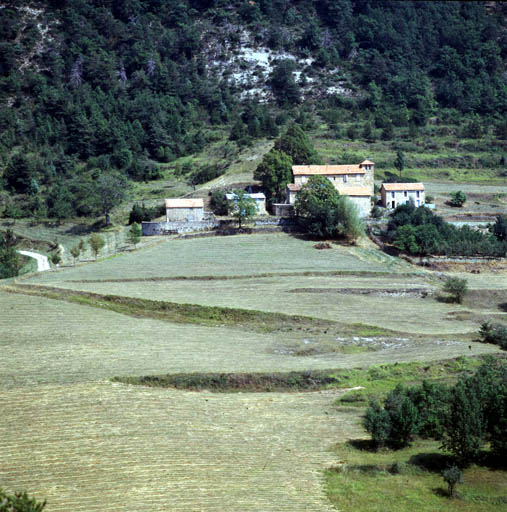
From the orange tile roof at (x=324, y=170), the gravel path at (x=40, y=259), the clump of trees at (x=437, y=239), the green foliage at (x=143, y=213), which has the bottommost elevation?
the gravel path at (x=40, y=259)

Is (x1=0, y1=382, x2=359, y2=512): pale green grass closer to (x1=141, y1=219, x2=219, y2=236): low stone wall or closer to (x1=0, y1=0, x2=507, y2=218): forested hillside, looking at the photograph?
(x1=141, y1=219, x2=219, y2=236): low stone wall

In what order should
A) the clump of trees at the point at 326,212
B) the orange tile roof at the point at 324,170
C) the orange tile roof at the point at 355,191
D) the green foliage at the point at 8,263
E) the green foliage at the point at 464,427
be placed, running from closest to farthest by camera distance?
the green foliage at the point at 464,427, the green foliage at the point at 8,263, the clump of trees at the point at 326,212, the orange tile roof at the point at 355,191, the orange tile roof at the point at 324,170

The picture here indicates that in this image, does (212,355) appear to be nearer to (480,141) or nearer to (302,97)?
(480,141)

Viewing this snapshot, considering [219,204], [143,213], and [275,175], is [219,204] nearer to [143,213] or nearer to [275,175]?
[275,175]

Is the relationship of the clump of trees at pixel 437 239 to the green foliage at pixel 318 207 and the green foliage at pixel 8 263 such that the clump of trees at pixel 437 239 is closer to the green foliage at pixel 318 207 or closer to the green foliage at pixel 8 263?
the green foliage at pixel 318 207

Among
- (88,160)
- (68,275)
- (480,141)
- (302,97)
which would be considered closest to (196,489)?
(68,275)

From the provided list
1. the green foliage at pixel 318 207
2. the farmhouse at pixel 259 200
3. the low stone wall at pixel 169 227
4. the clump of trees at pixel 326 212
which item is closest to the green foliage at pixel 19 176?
the low stone wall at pixel 169 227

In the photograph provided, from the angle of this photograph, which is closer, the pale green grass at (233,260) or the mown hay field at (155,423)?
the mown hay field at (155,423)
